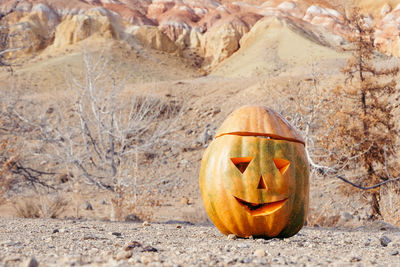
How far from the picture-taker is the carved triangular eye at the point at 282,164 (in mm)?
3962

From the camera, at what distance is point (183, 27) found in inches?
2520

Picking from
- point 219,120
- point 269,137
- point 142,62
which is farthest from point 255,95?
point 142,62


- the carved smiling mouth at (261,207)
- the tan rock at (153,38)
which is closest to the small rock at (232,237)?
the carved smiling mouth at (261,207)

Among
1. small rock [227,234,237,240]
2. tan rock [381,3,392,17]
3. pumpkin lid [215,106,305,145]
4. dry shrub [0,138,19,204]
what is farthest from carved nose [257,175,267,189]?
tan rock [381,3,392,17]

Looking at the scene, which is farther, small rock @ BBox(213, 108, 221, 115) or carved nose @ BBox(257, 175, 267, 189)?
small rock @ BBox(213, 108, 221, 115)

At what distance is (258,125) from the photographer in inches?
161

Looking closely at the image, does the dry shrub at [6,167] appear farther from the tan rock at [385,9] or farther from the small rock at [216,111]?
the tan rock at [385,9]

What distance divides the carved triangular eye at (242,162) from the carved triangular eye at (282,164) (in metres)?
0.28

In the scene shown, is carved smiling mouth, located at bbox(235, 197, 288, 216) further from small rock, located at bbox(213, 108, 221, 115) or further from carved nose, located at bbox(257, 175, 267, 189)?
small rock, located at bbox(213, 108, 221, 115)

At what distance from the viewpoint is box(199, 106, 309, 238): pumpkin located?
12.9ft

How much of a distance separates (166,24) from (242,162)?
62607 millimetres

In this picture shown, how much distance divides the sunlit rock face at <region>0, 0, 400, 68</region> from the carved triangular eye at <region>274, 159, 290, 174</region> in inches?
1942

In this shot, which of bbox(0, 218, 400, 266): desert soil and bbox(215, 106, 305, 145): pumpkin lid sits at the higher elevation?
bbox(215, 106, 305, 145): pumpkin lid

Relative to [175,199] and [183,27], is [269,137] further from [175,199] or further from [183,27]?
[183,27]
